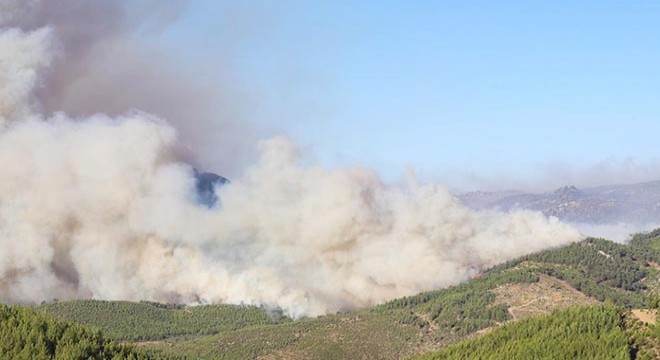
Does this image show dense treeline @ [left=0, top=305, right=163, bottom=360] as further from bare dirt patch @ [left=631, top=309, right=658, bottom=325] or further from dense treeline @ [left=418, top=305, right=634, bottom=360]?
bare dirt patch @ [left=631, top=309, right=658, bottom=325]

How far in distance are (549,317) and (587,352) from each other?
2571 centimetres

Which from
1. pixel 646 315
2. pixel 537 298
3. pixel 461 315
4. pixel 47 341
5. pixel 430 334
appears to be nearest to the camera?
pixel 47 341

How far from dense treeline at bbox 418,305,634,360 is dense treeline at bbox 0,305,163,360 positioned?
53.1 metres

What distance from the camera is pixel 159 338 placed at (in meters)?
199

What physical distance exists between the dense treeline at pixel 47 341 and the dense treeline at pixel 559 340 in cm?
5305

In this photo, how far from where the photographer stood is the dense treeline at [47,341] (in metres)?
96.6

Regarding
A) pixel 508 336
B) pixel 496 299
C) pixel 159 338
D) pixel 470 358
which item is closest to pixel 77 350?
pixel 470 358

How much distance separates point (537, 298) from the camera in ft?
615

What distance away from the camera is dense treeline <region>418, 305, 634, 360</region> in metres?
95.6

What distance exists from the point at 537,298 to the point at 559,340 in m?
86.7

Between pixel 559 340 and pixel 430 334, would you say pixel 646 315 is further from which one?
pixel 430 334

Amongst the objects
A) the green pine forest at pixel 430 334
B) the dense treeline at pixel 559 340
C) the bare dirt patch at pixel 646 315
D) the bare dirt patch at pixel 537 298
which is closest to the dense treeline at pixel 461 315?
the green pine forest at pixel 430 334

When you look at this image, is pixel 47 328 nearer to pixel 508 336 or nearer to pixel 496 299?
pixel 508 336

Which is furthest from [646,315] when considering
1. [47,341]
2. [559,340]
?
[47,341]
